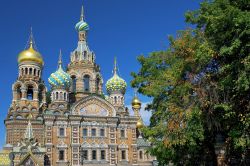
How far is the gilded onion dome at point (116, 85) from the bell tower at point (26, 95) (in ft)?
23.0

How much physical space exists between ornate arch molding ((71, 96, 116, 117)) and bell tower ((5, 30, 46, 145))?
3.88m

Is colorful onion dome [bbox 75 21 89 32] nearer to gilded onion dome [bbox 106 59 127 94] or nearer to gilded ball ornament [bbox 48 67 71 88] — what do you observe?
gilded onion dome [bbox 106 59 127 94]

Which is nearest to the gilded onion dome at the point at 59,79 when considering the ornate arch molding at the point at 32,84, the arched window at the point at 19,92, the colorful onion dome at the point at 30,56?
the ornate arch molding at the point at 32,84

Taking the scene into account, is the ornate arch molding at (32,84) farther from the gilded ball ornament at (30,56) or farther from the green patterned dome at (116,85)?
the green patterned dome at (116,85)

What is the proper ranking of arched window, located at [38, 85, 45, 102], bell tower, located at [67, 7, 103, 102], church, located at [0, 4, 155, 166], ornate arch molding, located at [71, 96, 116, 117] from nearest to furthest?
church, located at [0, 4, 155, 166] → ornate arch molding, located at [71, 96, 116, 117] → arched window, located at [38, 85, 45, 102] → bell tower, located at [67, 7, 103, 102]

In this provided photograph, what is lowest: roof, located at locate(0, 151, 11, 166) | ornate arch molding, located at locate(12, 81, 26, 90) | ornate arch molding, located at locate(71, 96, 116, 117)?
roof, located at locate(0, 151, 11, 166)

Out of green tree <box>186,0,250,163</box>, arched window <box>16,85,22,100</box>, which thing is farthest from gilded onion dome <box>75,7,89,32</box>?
green tree <box>186,0,250,163</box>

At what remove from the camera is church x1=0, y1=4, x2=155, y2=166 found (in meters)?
34.9

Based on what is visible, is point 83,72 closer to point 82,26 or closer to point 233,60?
point 82,26

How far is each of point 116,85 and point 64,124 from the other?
25.9 ft

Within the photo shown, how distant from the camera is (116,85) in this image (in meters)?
41.1

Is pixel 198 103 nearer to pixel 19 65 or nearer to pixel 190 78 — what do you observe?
pixel 190 78

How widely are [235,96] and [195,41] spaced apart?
3.72m

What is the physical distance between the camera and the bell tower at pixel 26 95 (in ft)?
120
